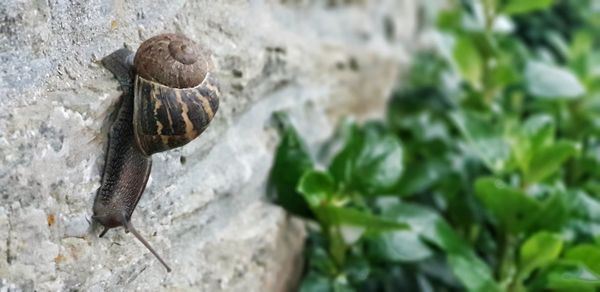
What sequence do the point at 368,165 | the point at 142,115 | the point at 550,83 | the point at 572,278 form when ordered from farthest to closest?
the point at 550,83, the point at 368,165, the point at 572,278, the point at 142,115

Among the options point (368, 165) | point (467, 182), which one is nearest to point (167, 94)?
point (368, 165)

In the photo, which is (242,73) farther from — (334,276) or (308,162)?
(334,276)

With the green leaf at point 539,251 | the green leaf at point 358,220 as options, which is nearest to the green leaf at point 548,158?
the green leaf at point 539,251

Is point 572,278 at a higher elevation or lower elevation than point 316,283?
higher

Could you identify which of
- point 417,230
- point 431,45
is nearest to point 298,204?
point 417,230

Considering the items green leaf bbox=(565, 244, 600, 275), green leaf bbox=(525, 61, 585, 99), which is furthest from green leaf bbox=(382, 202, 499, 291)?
green leaf bbox=(525, 61, 585, 99)

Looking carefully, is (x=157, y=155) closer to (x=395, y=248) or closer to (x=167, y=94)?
(x=167, y=94)

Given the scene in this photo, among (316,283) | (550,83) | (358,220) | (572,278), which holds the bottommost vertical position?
(316,283)
